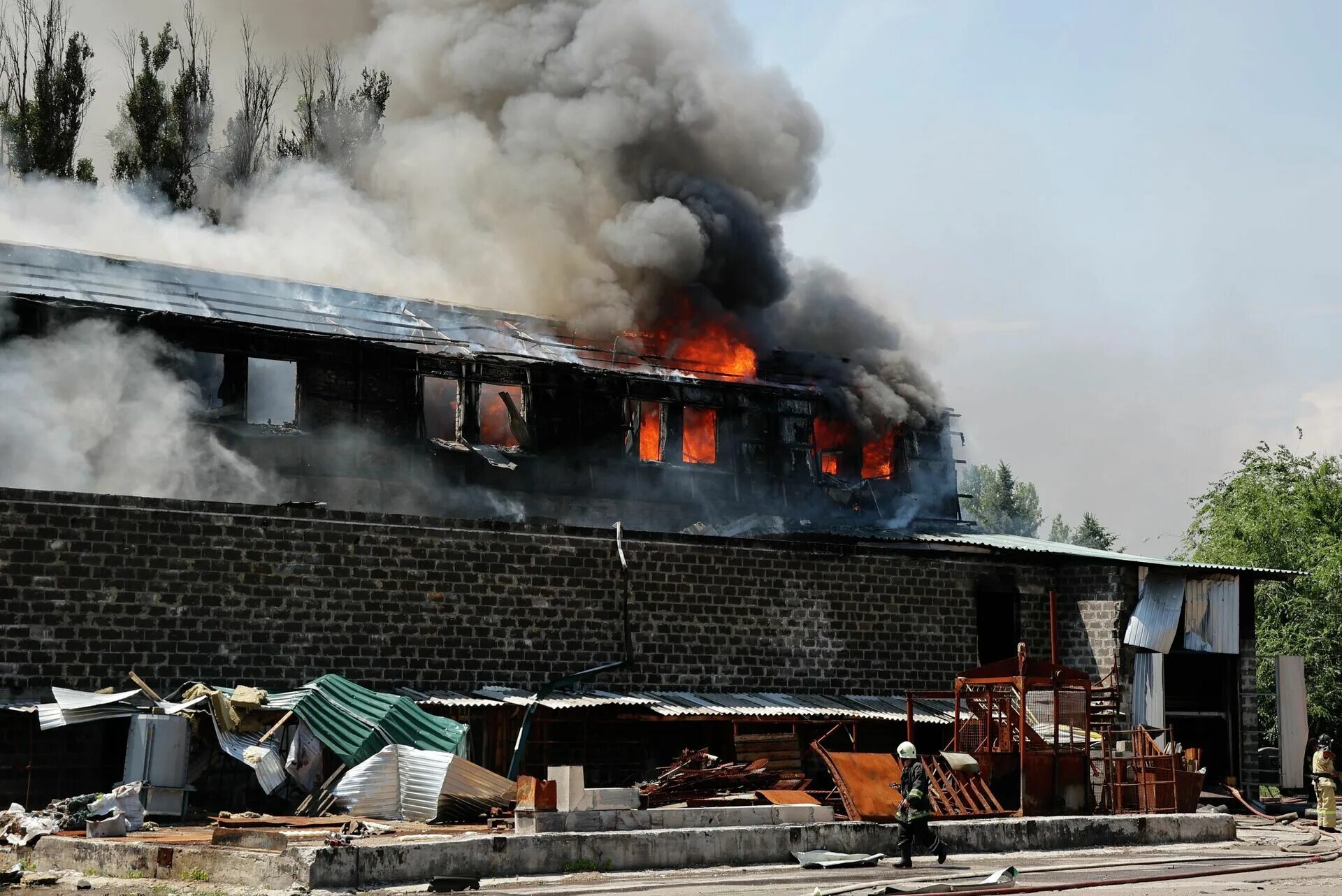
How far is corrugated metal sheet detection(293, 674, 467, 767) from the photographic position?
66.6 ft

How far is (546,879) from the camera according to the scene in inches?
586

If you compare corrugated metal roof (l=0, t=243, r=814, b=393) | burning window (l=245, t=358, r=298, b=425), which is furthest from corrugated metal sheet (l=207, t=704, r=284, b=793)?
corrugated metal roof (l=0, t=243, r=814, b=393)

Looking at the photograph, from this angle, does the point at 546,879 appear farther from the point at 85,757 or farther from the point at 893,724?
the point at 893,724

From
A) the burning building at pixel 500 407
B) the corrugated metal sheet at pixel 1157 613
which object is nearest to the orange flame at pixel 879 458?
the burning building at pixel 500 407

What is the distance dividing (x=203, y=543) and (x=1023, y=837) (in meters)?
11.3

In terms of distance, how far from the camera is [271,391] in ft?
94.4

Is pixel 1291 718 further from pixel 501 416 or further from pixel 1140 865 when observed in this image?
pixel 501 416

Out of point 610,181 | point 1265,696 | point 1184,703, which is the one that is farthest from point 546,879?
point 1265,696

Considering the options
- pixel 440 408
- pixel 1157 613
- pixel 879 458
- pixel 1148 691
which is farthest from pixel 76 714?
pixel 879 458

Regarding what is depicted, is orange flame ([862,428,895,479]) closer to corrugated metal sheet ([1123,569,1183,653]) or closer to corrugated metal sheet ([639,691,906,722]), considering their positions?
corrugated metal sheet ([1123,569,1183,653])

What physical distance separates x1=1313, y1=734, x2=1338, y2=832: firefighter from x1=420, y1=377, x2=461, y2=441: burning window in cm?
1603

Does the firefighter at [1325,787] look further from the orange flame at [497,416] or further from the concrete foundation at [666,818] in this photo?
the orange flame at [497,416]

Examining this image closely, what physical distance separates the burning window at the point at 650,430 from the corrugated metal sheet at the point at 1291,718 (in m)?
12.4

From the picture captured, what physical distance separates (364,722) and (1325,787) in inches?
541
